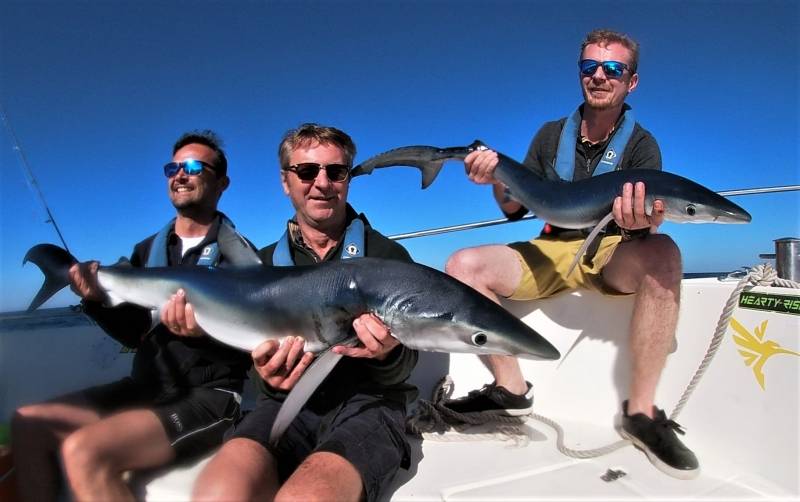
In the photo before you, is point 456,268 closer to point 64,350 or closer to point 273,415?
point 273,415

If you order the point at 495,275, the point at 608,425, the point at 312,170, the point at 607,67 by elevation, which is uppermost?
the point at 607,67

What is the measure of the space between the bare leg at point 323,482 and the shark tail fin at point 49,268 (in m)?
2.01

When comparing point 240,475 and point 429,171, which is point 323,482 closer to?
point 240,475

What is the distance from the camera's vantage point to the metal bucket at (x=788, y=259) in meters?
3.09

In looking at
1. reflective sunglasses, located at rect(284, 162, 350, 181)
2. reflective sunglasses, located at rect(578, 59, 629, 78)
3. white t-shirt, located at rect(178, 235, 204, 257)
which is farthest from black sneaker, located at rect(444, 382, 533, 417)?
reflective sunglasses, located at rect(578, 59, 629, 78)

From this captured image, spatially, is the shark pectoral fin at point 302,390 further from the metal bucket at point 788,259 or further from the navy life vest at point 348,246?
the metal bucket at point 788,259

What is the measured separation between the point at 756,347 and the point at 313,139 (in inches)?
112

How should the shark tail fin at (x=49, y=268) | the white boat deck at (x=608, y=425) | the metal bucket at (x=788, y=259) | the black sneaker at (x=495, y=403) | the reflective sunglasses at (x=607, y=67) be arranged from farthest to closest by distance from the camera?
the reflective sunglasses at (x=607, y=67) < the black sneaker at (x=495, y=403) < the metal bucket at (x=788, y=259) < the shark tail fin at (x=49, y=268) < the white boat deck at (x=608, y=425)

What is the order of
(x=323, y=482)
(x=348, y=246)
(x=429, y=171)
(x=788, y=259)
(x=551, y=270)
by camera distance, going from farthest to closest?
(x=429, y=171) < (x=551, y=270) < (x=788, y=259) < (x=348, y=246) < (x=323, y=482)

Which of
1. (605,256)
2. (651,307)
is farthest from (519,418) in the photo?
(605,256)

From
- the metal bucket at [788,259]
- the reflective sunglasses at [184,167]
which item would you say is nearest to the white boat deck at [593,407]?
the metal bucket at [788,259]

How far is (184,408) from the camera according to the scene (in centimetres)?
258

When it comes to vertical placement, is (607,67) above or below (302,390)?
above

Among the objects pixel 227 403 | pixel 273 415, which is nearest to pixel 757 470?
pixel 273 415
